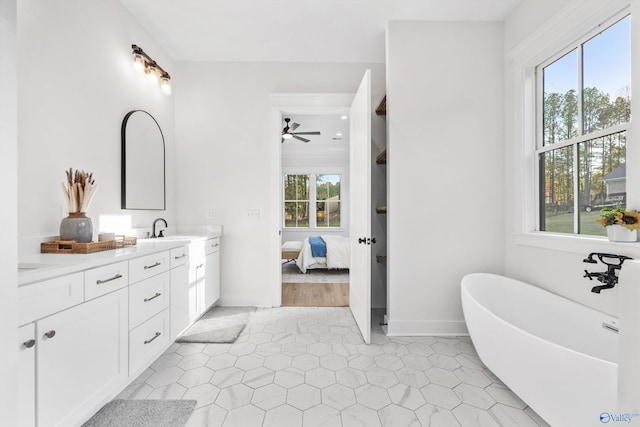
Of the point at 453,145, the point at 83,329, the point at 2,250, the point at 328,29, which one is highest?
the point at 328,29

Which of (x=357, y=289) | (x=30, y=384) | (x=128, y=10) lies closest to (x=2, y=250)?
(x=30, y=384)

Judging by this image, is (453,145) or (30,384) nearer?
(30,384)

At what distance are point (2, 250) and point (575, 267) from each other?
269cm

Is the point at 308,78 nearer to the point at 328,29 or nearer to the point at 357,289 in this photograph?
the point at 328,29

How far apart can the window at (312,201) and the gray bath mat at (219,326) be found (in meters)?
4.39

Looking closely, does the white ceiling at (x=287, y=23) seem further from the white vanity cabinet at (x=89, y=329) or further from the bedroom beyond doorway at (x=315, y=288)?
the bedroom beyond doorway at (x=315, y=288)

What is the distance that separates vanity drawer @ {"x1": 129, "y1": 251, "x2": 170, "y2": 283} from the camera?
171cm

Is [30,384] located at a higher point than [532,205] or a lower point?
lower

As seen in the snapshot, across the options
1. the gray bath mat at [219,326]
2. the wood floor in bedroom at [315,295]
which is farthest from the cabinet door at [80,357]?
the wood floor in bedroom at [315,295]

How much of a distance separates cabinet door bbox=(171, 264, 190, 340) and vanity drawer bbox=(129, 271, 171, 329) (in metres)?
0.09

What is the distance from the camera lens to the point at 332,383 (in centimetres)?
182

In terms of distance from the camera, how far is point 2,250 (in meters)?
0.68

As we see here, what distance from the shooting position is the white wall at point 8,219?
0.67 meters
